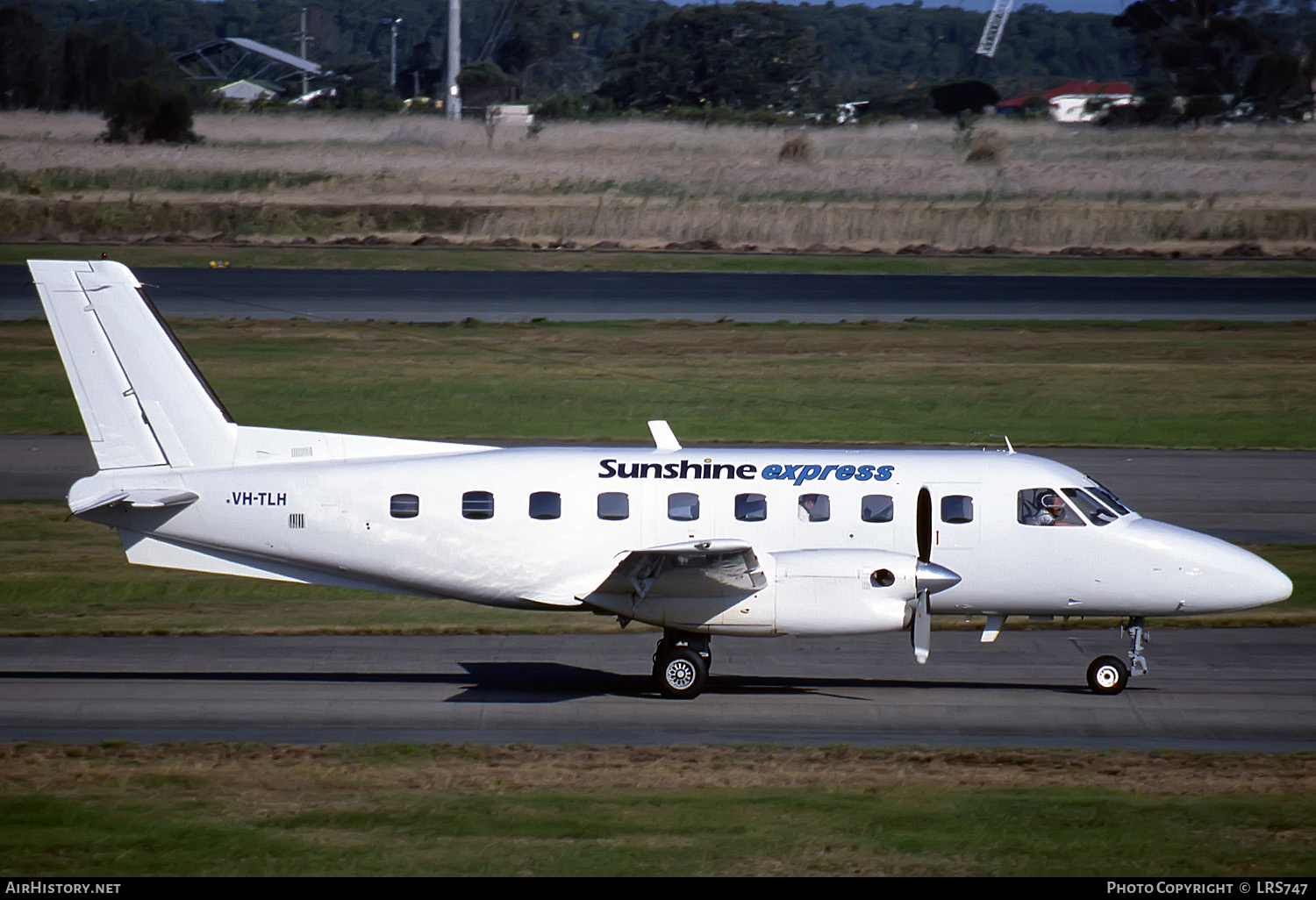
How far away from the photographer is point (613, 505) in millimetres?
16734

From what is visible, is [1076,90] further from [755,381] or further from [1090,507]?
[1090,507]

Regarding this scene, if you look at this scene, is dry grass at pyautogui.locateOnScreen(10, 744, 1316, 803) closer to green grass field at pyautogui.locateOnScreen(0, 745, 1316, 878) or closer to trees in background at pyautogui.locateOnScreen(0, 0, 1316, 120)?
green grass field at pyautogui.locateOnScreen(0, 745, 1316, 878)

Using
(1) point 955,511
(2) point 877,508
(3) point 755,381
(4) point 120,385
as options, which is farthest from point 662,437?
(3) point 755,381

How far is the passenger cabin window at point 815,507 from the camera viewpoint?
16.7 metres

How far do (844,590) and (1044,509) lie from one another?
2755 millimetres

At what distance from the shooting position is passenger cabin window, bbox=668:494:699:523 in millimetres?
16656

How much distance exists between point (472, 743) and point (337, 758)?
4.67 feet

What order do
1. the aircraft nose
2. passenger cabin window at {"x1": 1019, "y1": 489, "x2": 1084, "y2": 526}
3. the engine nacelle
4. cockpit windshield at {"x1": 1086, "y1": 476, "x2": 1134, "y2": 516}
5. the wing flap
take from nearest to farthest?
the wing flap
the engine nacelle
the aircraft nose
passenger cabin window at {"x1": 1019, "y1": 489, "x2": 1084, "y2": 526}
cockpit windshield at {"x1": 1086, "y1": 476, "x2": 1134, "y2": 516}

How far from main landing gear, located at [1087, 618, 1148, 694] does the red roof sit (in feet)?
405

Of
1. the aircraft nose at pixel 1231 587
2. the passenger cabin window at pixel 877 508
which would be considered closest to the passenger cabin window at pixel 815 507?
the passenger cabin window at pixel 877 508

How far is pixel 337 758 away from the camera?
14.3m

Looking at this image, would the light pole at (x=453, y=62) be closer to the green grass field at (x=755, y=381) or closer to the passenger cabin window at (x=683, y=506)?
the green grass field at (x=755, y=381)

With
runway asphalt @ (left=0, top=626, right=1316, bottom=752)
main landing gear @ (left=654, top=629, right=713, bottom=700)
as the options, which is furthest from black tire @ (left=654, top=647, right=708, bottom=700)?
runway asphalt @ (left=0, top=626, right=1316, bottom=752)

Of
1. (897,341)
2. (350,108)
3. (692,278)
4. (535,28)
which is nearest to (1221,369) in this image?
(897,341)
